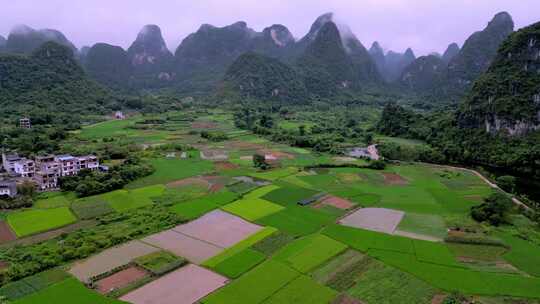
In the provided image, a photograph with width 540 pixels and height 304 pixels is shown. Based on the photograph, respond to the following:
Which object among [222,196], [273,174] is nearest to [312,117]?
[273,174]

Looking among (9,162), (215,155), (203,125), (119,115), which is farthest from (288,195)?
(119,115)

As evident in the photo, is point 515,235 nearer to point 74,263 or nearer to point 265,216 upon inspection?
point 265,216

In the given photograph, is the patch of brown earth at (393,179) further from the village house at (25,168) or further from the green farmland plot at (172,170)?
the village house at (25,168)

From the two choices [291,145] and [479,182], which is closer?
[479,182]

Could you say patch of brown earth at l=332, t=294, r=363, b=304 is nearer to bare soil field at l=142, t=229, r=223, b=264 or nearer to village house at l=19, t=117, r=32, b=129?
bare soil field at l=142, t=229, r=223, b=264

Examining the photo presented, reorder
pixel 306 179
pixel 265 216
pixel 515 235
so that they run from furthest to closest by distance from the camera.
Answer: pixel 306 179 → pixel 265 216 → pixel 515 235

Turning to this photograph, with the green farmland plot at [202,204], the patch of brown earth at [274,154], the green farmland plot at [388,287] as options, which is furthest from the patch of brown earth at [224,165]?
the green farmland plot at [388,287]

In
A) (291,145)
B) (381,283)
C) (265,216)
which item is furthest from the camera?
(291,145)
